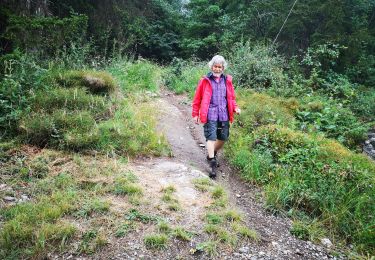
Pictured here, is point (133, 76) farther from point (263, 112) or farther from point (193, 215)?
point (193, 215)

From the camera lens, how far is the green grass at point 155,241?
3539 mm

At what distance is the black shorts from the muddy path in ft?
1.90

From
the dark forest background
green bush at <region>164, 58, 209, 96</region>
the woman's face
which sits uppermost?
the dark forest background

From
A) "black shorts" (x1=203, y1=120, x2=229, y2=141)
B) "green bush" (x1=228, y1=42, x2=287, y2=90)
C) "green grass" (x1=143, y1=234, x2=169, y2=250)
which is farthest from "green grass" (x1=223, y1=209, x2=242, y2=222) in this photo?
"green bush" (x1=228, y1=42, x2=287, y2=90)

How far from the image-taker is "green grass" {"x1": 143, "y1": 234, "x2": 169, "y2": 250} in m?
3.54

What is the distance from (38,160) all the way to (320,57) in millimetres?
11084

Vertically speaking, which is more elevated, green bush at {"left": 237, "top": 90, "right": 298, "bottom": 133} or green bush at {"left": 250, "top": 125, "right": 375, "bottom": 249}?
green bush at {"left": 237, "top": 90, "right": 298, "bottom": 133}

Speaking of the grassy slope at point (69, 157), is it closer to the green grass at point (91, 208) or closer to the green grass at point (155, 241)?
the green grass at point (91, 208)

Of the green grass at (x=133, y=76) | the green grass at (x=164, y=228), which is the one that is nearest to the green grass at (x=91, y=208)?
the green grass at (x=164, y=228)

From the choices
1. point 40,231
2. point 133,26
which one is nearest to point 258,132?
point 40,231

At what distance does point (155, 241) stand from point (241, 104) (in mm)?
5393

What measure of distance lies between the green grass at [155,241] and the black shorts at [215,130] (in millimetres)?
2294

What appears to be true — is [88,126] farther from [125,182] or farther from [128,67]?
[128,67]

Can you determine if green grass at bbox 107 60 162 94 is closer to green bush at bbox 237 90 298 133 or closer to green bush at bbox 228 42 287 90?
green bush at bbox 228 42 287 90
